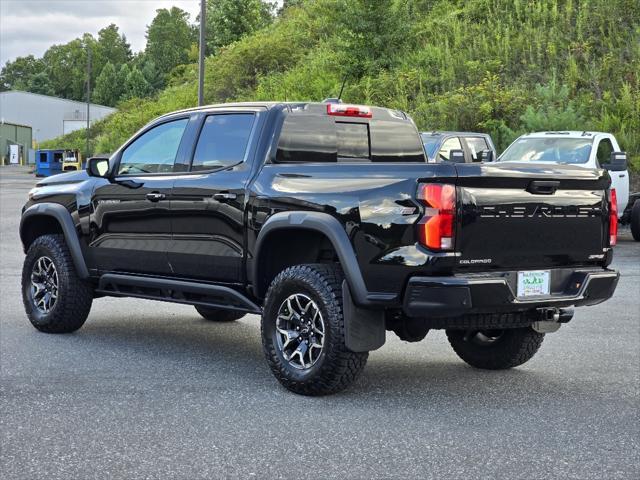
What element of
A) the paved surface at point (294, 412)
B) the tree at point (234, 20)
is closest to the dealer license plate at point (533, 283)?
the paved surface at point (294, 412)

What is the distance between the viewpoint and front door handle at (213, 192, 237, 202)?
23.9 ft

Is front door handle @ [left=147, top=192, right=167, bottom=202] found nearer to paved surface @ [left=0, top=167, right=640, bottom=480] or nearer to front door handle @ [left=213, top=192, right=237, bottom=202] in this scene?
front door handle @ [left=213, top=192, right=237, bottom=202]

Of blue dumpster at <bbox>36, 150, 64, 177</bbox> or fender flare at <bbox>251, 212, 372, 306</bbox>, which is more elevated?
fender flare at <bbox>251, 212, 372, 306</bbox>

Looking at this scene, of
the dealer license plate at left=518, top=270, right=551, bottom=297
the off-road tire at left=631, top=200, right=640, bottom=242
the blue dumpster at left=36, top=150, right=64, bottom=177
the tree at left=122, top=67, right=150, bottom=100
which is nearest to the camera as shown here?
the dealer license plate at left=518, top=270, right=551, bottom=297

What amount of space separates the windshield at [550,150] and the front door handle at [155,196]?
1109 centimetres

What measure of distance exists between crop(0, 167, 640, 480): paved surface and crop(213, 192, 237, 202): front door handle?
1221mm

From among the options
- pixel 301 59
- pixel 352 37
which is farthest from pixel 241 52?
pixel 352 37

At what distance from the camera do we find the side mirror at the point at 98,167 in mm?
8539

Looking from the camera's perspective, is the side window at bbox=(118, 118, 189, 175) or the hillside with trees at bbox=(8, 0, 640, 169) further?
the hillside with trees at bbox=(8, 0, 640, 169)

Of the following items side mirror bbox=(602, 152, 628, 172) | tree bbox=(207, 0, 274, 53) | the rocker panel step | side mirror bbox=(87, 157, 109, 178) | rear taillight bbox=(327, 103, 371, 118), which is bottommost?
the rocker panel step

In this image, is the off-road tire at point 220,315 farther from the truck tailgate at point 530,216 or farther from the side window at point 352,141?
the truck tailgate at point 530,216

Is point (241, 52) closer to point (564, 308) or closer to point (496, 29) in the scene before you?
point (496, 29)

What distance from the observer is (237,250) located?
7277 millimetres

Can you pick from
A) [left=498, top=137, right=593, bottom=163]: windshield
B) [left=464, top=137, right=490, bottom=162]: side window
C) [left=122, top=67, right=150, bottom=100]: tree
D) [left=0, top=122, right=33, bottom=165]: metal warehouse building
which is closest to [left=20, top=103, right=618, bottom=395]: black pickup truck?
[left=498, top=137, right=593, bottom=163]: windshield
